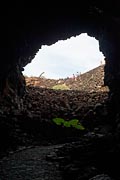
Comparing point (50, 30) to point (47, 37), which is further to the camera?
point (47, 37)

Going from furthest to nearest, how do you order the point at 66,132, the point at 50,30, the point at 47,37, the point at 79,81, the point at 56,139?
the point at 79,81 → the point at 47,37 → the point at 50,30 → the point at 66,132 → the point at 56,139

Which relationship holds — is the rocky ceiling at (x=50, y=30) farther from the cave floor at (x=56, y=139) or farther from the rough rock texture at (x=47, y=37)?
the cave floor at (x=56, y=139)

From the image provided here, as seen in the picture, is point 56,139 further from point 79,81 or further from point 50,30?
point 79,81

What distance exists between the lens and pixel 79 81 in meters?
31.1

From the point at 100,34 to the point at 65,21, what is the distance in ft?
7.02

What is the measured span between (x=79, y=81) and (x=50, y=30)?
14.3 meters

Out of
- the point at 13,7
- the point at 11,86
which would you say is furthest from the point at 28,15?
the point at 11,86

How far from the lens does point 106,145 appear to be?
33.7ft

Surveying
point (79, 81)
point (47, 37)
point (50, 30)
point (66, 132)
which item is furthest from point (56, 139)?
point (79, 81)

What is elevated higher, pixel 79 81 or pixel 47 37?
pixel 47 37

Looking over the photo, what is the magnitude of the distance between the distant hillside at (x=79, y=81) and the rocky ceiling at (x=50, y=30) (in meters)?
8.93

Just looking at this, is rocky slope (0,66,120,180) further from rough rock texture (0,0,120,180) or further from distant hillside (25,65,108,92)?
distant hillside (25,65,108,92)

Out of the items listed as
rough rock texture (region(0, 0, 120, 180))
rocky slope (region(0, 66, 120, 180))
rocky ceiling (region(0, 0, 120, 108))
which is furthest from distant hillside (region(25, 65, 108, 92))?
rough rock texture (region(0, 0, 120, 180))

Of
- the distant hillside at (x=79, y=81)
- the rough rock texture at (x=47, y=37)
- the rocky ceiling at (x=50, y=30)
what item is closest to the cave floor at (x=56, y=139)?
the rough rock texture at (x=47, y=37)
